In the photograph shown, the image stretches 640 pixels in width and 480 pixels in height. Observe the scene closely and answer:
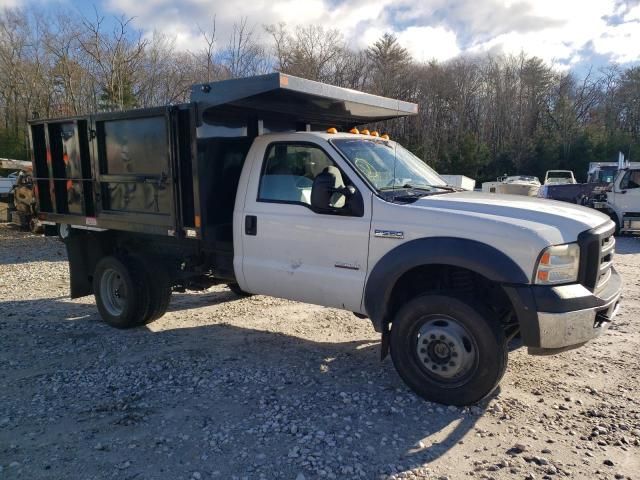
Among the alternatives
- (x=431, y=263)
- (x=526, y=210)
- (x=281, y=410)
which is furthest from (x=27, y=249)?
(x=526, y=210)

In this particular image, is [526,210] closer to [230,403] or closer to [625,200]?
[230,403]

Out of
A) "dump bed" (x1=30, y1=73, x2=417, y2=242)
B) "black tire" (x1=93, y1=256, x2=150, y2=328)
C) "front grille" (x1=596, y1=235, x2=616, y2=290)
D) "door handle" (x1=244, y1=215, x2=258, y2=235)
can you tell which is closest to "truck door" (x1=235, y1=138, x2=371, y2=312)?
"door handle" (x1=244, y1=215, x2=258, y2=235)

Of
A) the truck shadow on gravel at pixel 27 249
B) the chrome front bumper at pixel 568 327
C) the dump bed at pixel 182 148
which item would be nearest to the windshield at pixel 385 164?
the dump bed at pixel 182 148

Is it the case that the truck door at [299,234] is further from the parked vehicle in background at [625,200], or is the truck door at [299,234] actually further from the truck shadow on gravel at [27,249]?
the parked vehicle in background at [625,200]

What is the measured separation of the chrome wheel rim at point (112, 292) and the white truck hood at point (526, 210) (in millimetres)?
3949

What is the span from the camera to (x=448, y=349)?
402 cm

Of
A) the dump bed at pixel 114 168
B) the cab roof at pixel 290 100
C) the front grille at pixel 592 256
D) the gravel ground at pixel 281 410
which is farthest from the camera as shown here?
the dump bed at pixel 114 168

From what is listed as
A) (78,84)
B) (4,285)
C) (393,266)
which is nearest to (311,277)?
(393,266)

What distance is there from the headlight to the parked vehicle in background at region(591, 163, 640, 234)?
13.0 m

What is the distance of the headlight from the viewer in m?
3.62

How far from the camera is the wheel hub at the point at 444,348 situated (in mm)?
3957

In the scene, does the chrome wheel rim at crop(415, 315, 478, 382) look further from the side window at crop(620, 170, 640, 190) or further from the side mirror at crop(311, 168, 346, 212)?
the side window at crop(620, 170, 640, 190)

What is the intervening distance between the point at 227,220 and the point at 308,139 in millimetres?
1286

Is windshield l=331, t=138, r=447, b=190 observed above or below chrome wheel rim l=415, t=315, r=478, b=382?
above
